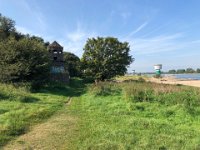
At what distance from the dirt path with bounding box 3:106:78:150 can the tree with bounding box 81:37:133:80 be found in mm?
31395

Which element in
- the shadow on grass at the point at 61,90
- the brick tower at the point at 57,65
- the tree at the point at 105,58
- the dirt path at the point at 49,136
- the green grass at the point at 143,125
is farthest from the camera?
the tree at the point at 105,58

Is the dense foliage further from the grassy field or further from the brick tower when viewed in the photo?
the grassy field

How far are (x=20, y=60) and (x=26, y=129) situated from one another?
57.6 feet

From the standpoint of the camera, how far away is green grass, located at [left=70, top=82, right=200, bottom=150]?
25.7 ft

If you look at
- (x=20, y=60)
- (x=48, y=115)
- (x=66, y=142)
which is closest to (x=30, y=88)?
(x=20, y=60)

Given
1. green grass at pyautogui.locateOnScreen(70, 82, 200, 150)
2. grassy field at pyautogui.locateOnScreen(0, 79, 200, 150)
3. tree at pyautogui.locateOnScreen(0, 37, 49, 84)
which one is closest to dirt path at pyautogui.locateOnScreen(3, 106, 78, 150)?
grassy field at pyautogui.locateOnScreen(0, 79, 200, 150)

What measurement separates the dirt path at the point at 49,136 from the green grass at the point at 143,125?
36cm

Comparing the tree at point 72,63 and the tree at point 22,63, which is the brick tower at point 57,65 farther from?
the tree at point 72,63

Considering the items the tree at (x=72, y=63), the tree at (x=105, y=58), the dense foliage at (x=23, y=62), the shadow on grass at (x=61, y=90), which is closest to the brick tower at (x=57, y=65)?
the tree at (x=105, y=58)

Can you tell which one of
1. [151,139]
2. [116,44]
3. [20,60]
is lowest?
[151,139]

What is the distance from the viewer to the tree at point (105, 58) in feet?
140

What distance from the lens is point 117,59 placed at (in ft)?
140

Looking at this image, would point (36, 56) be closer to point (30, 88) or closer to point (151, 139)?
point (30, 88)

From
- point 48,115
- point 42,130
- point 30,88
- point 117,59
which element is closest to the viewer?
point 42,130
